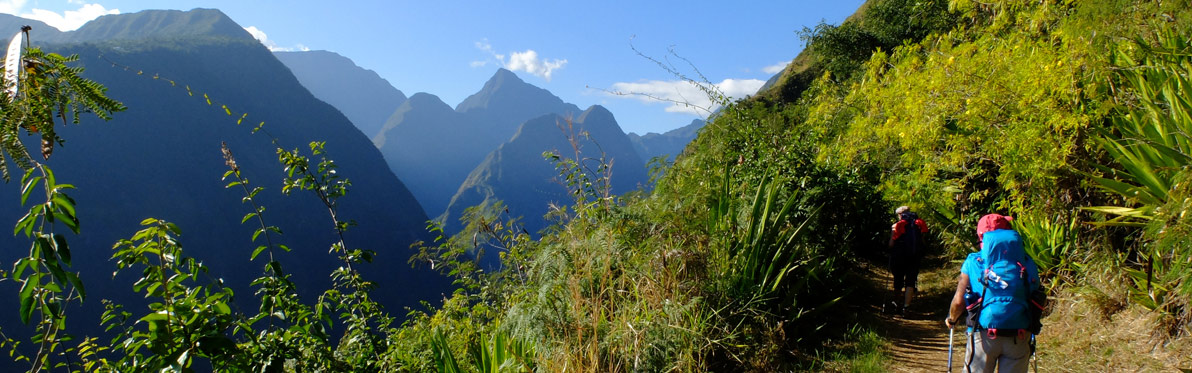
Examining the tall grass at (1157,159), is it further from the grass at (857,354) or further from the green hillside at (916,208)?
the grass at (857,354)

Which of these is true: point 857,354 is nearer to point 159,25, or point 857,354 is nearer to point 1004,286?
point 1004,286

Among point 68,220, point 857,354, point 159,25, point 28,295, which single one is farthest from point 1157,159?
point 159,25

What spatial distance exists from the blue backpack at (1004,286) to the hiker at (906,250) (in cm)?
249

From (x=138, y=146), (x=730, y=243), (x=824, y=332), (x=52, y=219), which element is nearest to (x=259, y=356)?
(x=52, y=219)

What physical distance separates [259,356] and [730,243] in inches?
113

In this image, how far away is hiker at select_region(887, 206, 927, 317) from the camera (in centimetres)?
566

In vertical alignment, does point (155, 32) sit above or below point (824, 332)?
above

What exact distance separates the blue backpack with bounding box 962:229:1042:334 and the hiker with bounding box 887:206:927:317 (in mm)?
2488

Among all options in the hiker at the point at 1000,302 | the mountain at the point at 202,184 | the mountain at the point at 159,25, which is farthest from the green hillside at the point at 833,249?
the mountain at the point at 159,25

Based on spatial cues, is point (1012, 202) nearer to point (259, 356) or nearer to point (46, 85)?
point (259, 356)

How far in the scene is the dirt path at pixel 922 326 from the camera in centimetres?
405

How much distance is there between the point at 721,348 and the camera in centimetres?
353

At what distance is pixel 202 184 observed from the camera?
80250 mm

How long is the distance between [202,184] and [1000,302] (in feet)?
316
